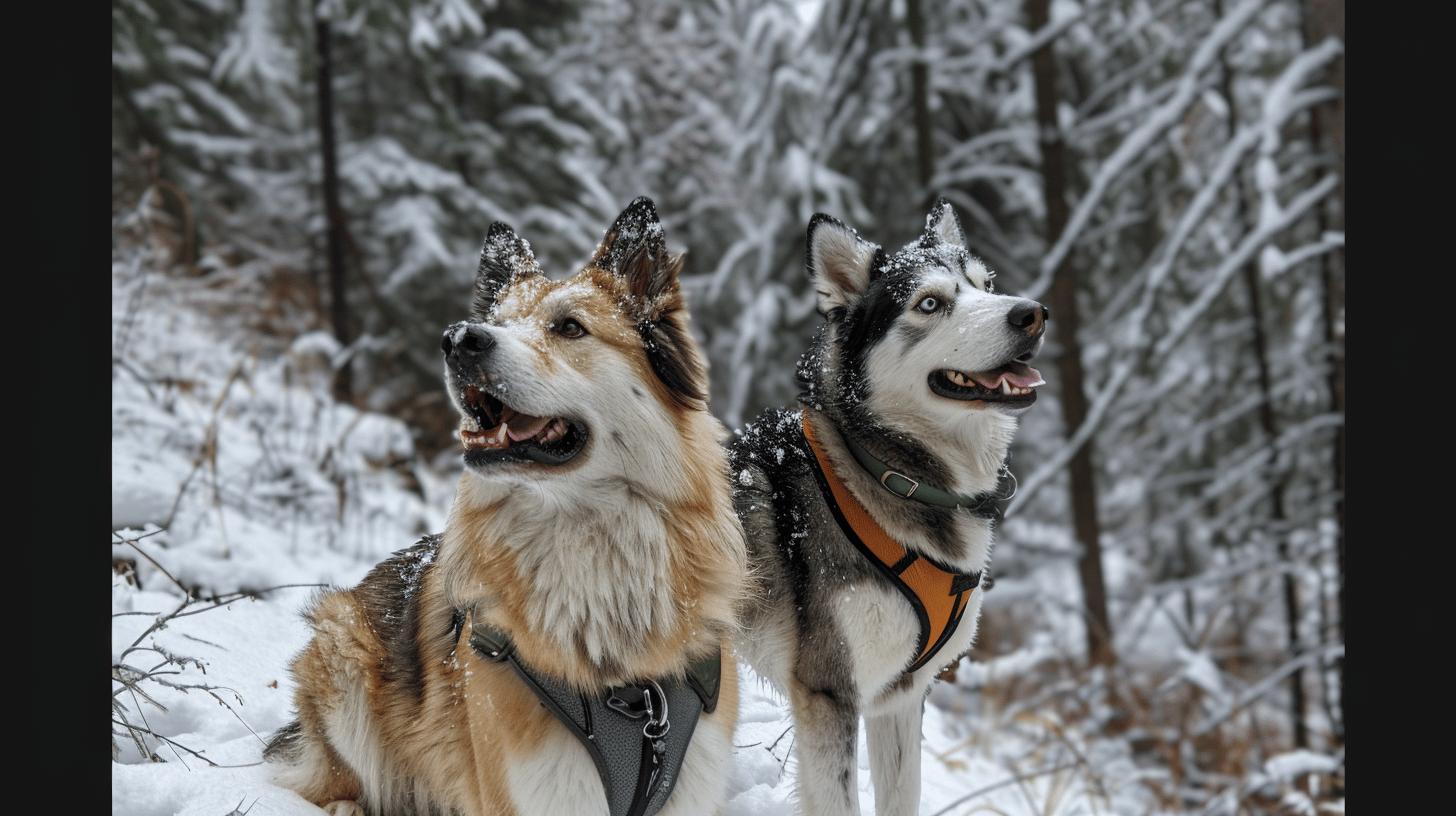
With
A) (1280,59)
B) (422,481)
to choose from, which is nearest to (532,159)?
(422,481)

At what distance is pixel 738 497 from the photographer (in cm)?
328

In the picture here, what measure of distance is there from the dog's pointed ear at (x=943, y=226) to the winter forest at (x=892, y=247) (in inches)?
80.7

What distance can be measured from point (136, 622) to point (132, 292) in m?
3.82

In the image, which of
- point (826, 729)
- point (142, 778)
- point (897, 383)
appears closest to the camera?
point (142, 778)

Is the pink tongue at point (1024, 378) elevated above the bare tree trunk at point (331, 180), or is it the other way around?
the bare tree trunk at point (331, 180)

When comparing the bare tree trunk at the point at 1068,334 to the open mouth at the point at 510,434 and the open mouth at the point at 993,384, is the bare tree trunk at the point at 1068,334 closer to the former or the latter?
the open mouth at the point at 993,384

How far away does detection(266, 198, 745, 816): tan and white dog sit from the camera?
234cm

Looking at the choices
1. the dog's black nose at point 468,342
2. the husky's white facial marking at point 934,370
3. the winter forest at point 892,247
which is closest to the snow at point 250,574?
the winter forest at point 892,247

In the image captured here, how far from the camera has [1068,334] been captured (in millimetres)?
9250

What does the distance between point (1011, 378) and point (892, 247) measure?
831 centimetres

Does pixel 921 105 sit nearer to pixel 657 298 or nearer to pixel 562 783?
pixel 657 298

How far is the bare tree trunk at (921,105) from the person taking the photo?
10.2m

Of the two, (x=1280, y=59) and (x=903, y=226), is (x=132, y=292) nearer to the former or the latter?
(x=903, y=226)

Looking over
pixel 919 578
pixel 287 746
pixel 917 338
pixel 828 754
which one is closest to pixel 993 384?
pixel 917 338
